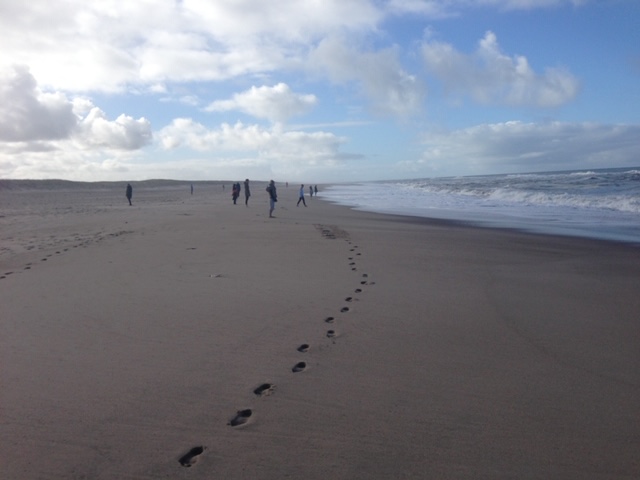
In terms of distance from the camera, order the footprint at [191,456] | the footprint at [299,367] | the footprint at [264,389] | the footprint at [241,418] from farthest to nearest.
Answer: the footprint at [299,367] < the footprint at [264,389] < the footprint at [241,418] < the footprint at [191,456]

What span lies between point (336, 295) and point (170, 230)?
10081 mm

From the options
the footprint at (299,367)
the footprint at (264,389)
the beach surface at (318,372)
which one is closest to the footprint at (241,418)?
the beach surface at (318,372)

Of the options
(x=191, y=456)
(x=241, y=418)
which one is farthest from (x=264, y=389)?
(x=191, y=456)

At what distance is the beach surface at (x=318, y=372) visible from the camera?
134 inches

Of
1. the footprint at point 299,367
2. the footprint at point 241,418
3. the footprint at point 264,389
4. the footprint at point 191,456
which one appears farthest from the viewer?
the footprint at point 299,367

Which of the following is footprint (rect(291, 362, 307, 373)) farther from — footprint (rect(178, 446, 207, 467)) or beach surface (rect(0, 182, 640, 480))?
footprint (rect(178, 446, 207, 467))

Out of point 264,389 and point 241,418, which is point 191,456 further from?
point 264,389

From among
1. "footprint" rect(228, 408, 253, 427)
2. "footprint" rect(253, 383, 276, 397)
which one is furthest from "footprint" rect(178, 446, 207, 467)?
"footprint" rect(253, 383, 276, 397)

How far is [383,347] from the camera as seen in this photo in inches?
216

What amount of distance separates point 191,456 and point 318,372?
1.60 m

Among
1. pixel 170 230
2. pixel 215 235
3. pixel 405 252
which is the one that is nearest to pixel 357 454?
pixel 405 252

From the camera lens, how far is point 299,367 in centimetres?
491

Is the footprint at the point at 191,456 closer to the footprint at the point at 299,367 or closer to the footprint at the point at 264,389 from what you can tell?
the footprint at the point at 264,389

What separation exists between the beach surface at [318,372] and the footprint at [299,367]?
0.06 feet
